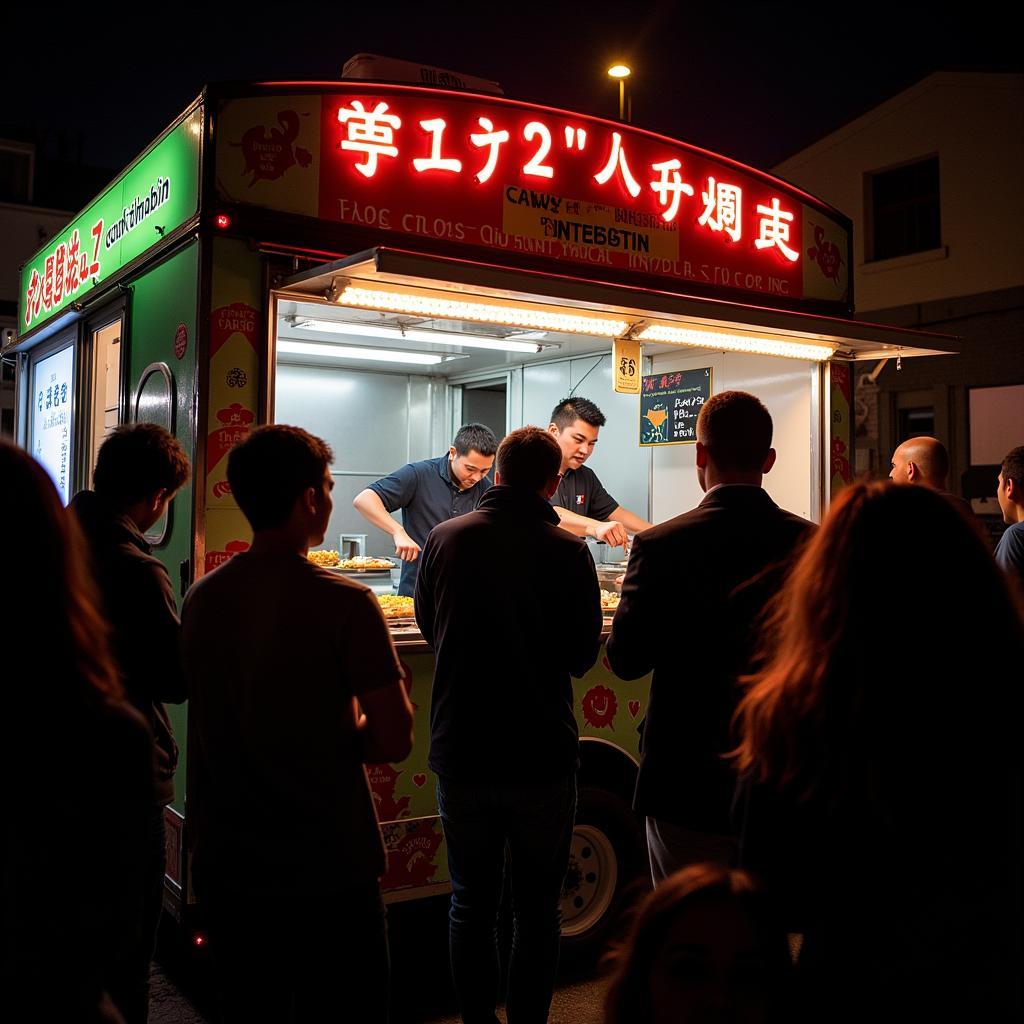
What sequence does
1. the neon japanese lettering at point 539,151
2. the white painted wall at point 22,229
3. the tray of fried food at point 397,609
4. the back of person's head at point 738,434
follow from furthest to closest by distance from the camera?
the white painted wall at point 22,229, the tray of fried food at point 397,609, the neon japanese lettering at point 539,151, the back of person's head at point 738,434

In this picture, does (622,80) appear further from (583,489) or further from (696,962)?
(696,962)

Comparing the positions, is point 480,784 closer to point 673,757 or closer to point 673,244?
point 673,757

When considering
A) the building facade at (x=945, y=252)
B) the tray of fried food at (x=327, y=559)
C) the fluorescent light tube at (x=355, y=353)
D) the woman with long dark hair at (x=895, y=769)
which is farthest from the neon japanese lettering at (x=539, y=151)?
the building facade at (x=945, y=252)

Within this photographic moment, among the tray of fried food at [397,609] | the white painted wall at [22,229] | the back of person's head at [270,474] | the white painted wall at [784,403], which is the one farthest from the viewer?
the white painted wall at [22,229]

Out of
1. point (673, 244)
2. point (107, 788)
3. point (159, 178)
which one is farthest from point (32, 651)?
point (673, 244)

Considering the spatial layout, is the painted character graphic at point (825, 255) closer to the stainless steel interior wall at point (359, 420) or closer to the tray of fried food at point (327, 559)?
the tray of fried food at point (327, 559)

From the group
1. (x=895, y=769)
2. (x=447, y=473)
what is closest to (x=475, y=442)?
(x=447, y=473)

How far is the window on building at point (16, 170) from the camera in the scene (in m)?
30.0

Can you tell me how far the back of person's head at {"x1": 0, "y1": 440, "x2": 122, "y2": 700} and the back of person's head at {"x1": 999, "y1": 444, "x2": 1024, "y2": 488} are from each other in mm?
4914

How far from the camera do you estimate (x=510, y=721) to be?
3.42 metres

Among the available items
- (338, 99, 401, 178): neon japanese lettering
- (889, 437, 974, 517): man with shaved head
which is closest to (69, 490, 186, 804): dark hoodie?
(338, 99, 401, 178): neon japanese lettering

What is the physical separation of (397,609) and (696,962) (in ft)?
13.2

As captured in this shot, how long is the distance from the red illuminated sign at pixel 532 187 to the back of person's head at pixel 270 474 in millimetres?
1924

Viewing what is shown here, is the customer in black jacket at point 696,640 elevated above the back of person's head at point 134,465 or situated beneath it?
situated beneath
